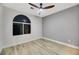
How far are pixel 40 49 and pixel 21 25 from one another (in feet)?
2.30

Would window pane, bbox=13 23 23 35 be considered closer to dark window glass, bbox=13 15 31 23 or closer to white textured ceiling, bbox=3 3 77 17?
dark window glass, bbox=13 15 31 23

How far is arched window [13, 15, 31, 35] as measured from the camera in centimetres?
199

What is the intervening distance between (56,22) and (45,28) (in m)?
0.32

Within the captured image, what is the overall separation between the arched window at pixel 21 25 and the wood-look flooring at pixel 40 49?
0.30 m

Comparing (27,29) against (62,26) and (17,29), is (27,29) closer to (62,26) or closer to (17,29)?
(17,29)

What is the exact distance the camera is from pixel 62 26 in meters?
2.21

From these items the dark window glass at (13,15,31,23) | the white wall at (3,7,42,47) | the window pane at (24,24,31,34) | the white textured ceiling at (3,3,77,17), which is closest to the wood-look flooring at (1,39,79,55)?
the white wall at (3,7,42,47)

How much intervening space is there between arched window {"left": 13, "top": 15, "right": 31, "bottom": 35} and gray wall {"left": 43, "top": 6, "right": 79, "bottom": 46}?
40cm

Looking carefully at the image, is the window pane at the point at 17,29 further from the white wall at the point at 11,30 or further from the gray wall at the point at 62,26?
the gray wall at the point at 62,26

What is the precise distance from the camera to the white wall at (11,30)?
2.03 metres

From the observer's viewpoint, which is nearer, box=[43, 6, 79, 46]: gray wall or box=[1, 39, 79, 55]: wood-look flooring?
box=[1, 39, 79, 55]: wood-look flooring

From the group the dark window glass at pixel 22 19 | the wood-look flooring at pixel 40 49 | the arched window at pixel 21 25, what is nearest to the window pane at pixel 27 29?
the arched window at pixel 21 25

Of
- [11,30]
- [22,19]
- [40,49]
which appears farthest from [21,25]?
[40,49]
